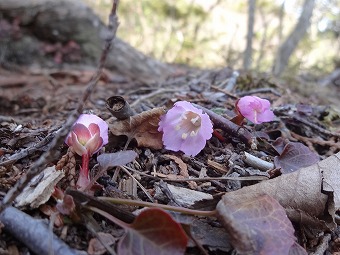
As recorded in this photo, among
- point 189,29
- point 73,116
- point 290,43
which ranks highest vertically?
point 73,116

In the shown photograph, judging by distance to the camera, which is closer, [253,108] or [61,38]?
[253,108]

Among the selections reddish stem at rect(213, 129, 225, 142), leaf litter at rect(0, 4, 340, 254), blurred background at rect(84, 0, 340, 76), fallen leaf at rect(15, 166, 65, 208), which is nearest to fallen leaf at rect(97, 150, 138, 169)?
leaf litter at rect(0, 4, 340, 254)

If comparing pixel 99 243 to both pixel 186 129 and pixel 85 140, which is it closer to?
pixel 85 140

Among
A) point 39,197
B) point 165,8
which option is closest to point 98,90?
point 39,197

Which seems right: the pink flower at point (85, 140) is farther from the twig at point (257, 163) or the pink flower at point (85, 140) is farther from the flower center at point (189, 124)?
the twig at point (257, 163)

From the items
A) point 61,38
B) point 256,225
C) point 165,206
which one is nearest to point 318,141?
point 256,225

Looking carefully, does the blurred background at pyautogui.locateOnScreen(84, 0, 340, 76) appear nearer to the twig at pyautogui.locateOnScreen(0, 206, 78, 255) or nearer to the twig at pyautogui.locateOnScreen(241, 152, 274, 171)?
the twig at pyautogui.locateOnScreen(241, 152, 274, 171)
